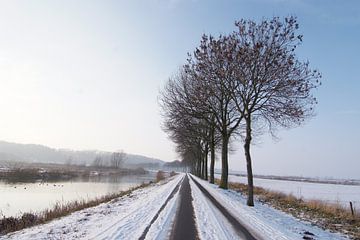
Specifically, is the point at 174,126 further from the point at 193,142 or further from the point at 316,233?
the point at 316,233

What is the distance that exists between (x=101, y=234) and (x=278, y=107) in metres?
16.2

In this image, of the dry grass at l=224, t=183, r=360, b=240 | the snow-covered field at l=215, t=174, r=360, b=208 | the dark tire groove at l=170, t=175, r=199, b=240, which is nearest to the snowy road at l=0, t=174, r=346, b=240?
the dark tire groove at l=170, t=175, r=199, b=240

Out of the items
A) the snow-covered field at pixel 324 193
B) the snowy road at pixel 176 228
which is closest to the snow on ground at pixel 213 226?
the snowy road at pixel 176 228

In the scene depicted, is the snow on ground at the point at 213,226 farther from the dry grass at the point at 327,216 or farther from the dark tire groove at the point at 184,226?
the dry grass at the point at 327,216

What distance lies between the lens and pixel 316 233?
1270 centimetres

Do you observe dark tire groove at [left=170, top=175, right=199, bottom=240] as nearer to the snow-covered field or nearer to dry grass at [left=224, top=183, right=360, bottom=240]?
dry grass at [left=224, top=183, right=360, bottom=240]

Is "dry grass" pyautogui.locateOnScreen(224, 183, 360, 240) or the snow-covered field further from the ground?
the snow-covered field

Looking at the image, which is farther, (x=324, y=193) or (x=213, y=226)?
(x=324, y=193)

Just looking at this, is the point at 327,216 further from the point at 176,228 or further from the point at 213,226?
the point at 176,228

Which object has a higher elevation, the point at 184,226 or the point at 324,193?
the point at 324,193

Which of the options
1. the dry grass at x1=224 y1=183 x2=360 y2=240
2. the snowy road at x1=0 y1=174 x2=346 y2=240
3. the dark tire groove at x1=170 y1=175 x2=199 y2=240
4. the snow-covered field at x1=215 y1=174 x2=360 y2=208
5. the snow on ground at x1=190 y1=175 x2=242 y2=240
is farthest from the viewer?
the snow-covered field at x1=215 y1=174 x2=360 y2=208

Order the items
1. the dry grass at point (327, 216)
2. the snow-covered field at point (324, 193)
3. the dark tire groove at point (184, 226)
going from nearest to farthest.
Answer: the dark tire groove at point (184, 226), the dry grass at point (327, 216), the snow-covered field at point (324, 193)

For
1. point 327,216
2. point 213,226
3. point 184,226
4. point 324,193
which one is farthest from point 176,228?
point 324,193

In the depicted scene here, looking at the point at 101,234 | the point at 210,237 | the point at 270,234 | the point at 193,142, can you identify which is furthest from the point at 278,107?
the point at 193,142
